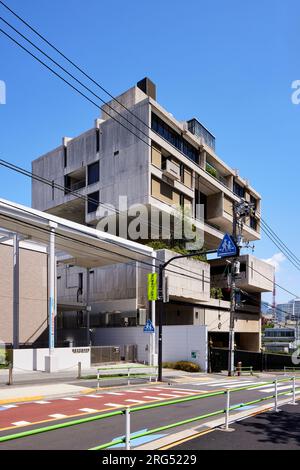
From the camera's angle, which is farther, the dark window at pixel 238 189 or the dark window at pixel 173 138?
the dark window at pixel 238 189

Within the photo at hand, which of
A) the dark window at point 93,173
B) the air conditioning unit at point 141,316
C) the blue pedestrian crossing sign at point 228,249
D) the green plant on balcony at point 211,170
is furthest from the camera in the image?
the green plant on balcony at point 211,170

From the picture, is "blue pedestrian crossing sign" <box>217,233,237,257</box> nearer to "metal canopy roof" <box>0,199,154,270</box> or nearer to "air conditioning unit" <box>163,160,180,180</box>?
"metal canopy roof" <box>0,199,154,270</box>

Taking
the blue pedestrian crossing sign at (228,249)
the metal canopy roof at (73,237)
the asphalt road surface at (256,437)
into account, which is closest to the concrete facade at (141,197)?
the metal canopy roof at (73,237)

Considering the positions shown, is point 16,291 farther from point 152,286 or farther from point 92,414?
point 92,414

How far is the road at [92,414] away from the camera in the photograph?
31.1ft

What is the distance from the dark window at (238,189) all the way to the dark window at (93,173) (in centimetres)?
2249

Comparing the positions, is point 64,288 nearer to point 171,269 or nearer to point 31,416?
point 171,269

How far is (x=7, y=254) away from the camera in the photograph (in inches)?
1283

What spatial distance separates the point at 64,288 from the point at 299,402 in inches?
1448

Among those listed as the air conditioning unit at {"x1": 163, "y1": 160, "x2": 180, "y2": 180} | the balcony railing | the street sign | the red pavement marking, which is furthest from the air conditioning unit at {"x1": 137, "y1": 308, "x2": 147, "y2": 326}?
the balcony railing

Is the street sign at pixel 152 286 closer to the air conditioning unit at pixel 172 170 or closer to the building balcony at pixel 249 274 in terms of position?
the air conditioning unit at pixel 172 170

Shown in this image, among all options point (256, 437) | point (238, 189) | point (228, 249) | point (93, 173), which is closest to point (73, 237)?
point (228, 249)

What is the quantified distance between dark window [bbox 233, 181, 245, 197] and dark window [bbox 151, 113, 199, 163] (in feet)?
40.1
